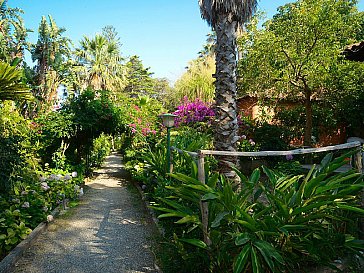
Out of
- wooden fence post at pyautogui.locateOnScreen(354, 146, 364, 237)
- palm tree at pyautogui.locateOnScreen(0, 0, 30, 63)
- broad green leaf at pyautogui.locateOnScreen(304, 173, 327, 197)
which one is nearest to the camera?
broad green leaf at pyautogui.locateOnScreen(304, 173, 327, 197)

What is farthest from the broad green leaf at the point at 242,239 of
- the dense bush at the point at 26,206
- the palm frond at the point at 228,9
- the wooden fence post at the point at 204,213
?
the palm frond at the point at 228,9

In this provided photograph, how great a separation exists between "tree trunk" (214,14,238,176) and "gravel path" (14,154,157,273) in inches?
81.6

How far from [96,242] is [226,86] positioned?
137 inches

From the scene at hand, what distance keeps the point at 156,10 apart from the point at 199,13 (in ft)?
5.57

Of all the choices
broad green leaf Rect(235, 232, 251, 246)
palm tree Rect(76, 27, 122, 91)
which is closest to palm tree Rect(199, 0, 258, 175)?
broad green leaf Rect(235, 232, 251, 246)

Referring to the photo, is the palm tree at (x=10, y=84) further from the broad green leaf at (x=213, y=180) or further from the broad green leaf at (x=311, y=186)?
the broad green leaf at (x=311, y=186)

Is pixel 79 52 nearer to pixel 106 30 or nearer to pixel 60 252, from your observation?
pixel 106 30

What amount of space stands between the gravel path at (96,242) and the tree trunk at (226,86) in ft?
6.80

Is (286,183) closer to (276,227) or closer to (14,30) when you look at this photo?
(276,227)

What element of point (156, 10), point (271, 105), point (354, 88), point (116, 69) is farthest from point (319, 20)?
point (116, 69)

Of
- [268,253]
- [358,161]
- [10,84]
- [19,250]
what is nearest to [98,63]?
[10,84]

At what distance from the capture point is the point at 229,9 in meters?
5.72

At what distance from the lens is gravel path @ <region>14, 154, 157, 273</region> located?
364 centimetres

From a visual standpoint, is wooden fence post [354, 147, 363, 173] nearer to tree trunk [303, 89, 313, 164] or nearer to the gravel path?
the gravel path
